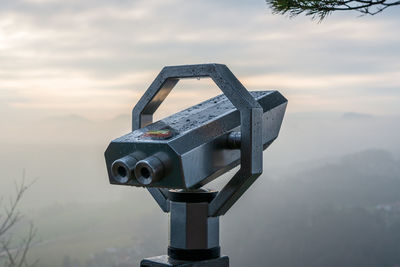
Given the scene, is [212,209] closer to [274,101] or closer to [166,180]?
[166,180]

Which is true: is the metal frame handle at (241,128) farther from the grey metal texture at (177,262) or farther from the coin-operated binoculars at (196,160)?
the grey metal texture at (177,262)

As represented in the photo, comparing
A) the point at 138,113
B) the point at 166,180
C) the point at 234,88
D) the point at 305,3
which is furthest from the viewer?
the point at 305,3

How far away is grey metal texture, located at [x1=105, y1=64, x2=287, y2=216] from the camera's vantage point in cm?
212

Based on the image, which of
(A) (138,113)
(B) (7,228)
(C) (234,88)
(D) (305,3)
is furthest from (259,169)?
(B) (7,228)

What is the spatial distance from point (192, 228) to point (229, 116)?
54cm

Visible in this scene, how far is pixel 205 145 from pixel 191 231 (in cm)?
42

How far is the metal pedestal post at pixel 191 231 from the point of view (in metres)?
2.39

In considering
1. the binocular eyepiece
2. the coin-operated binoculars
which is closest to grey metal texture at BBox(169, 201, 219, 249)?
the coin-operated binoculars

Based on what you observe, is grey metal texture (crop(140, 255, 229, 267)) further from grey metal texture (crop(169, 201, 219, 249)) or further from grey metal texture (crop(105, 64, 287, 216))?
grey metal texture (crop(105, 64, 287, 216))

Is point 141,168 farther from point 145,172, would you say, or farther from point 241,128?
point 241,128

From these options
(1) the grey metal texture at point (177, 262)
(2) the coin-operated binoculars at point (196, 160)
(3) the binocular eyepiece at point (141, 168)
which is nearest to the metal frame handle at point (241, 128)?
(2) the coin-operated binoculars at point (196, 160)

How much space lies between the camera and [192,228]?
2.39 m

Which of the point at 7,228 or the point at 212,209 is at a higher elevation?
the point at 212,209

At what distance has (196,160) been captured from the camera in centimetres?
218
